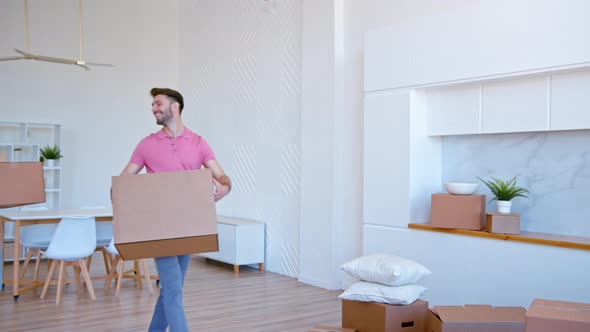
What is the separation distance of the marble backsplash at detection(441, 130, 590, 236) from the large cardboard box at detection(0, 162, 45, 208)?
336 centimetres

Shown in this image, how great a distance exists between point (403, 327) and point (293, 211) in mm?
3285

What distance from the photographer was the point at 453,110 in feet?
15.8

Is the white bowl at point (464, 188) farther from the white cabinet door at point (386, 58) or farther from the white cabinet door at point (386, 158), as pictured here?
the white cabinet door at point (386, 58)

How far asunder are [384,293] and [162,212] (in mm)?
1437

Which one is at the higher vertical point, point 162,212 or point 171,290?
point 162,212

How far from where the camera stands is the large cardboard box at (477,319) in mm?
3047

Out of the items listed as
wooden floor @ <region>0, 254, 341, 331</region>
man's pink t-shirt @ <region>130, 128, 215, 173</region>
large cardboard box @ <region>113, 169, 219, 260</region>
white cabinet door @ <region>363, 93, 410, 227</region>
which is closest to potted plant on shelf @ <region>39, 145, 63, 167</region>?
wooden floor @ <region>0, 254, 341, 331</region>

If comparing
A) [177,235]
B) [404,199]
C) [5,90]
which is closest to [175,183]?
[177,235]

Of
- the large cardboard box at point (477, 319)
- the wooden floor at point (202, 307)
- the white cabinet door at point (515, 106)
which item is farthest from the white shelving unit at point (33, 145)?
the large cardboard box at point (477, 319)

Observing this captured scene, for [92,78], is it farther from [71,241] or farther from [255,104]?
[71,241]

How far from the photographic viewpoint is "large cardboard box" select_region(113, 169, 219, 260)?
293cm

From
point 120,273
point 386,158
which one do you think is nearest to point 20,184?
point 120,273

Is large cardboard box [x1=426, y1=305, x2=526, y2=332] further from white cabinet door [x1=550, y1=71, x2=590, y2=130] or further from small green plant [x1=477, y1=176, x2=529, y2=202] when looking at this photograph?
white cabinet door [x1=550, y1=71, x2=590, y2=130]

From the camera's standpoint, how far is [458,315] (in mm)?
3158
